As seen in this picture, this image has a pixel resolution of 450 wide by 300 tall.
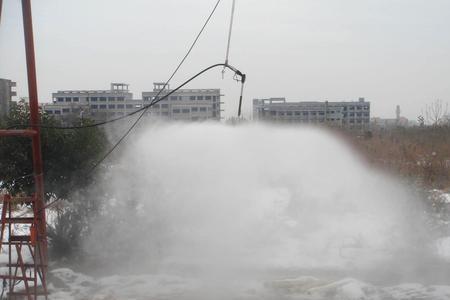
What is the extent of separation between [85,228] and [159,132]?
3.43 m

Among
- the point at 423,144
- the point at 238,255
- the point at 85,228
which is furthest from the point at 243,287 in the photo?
the point at 423,144

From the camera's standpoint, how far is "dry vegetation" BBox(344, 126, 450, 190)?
15948mm

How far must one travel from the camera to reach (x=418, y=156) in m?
18.5

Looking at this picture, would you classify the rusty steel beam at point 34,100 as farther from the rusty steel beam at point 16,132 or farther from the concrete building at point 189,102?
Result: the concrete building at point 189,102

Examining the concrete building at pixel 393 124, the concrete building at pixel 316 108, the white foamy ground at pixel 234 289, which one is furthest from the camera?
the concrete building at pixel 316 108

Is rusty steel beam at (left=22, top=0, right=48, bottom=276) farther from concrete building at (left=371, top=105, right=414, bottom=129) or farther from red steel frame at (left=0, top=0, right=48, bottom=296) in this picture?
concrete building at (left=371, top=105, right=414, bottom=129)

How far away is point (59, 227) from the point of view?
10.7m

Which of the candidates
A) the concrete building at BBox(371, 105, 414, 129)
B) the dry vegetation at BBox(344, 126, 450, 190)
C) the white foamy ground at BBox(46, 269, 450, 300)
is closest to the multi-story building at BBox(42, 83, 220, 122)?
the concrete building at BBox(371, 105, 414, 129)

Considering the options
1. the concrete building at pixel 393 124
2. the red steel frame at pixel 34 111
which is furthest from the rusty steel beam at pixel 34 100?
the concrete building at pixel 393 124

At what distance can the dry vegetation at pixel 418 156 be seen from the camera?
52.3 feet

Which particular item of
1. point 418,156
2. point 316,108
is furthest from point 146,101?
point 418,156

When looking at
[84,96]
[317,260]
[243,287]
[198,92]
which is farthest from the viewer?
[84,96]

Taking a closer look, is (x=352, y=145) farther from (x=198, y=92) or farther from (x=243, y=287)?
(x=198, y=92)

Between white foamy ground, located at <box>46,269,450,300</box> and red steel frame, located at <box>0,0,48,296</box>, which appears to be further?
red steel frame, located at <box>0,0,48,296</box>
